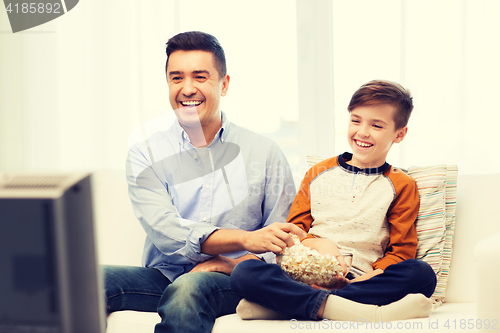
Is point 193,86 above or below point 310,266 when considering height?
above

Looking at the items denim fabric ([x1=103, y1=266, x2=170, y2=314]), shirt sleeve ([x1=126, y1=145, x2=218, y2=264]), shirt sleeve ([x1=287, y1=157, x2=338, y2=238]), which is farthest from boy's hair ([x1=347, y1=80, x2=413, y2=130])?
denim fabric ([x1=103, y1=266, x2=170, y2=314])

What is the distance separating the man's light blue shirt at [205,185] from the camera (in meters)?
1.41

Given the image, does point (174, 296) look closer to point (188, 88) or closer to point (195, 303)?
point (195, 303)

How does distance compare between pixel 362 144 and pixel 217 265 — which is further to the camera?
pixel 362 144

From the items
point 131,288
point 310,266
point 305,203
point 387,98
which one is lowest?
point 131,288

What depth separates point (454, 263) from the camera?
4.56 feet

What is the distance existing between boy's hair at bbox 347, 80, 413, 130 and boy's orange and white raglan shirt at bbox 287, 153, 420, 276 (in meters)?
0.19

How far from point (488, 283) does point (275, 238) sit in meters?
0.53

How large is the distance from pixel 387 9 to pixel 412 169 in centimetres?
91

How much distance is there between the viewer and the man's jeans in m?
1.08

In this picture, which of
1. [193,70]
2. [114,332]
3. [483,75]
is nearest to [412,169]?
[483,75]

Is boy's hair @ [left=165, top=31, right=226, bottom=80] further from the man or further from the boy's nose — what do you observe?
the boy's nose

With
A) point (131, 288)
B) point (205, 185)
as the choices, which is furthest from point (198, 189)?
point (131, 288)

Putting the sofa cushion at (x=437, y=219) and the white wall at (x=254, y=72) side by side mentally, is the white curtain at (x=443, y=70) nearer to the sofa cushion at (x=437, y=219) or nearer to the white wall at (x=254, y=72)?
the white wall at (x=254, y=72)
